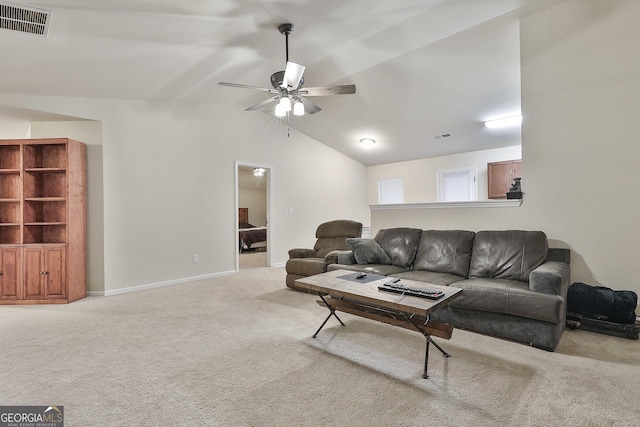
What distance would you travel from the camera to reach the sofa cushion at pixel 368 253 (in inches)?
150

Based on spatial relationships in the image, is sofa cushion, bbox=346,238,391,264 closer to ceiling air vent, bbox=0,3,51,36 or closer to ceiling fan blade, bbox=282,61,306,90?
ceiling fan blade, bbox=282,61,306,90

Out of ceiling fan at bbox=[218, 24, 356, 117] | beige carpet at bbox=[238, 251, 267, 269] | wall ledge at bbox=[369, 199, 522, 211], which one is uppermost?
ceiling fan at bbox=[218, 24, 356, 117]

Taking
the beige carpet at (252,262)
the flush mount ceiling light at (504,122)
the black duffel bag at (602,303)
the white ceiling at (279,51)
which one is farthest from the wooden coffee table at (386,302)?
the flush mount ceiling light at (504,122)

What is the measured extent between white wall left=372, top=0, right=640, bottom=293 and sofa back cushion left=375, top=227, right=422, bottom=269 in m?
1.13

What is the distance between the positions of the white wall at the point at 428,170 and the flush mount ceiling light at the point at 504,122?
1.09 metres

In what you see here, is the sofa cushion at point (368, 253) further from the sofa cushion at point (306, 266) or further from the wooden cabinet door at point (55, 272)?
the wooden cabinet door at point (55, 272)

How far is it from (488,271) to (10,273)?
5677 millimetres

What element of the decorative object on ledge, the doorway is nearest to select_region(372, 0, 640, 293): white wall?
the decorative object on ledge

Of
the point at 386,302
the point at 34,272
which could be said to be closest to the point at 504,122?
the point at 386,302

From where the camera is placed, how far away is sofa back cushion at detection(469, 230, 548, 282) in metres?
2.94

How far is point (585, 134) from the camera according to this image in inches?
118

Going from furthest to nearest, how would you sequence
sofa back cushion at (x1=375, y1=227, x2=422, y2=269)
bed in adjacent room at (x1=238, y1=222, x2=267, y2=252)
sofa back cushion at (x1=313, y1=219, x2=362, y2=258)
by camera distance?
bed in adjacent room at (x1=238, y1=222, x2=267, y2=252) → sofa back cushion at (x1=313, y1=219, x2=362, y2=258) → sofa back cushion at (x1=375, y1=227, x2=422, y2=269)

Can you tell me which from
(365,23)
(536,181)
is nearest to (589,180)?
(536,181)

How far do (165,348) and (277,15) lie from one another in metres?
3.19
